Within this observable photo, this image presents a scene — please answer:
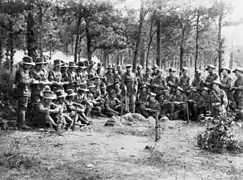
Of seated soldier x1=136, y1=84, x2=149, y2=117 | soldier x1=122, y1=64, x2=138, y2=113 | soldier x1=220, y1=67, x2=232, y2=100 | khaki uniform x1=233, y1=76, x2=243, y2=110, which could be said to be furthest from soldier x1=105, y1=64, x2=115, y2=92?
khaki uniform x1=233, y1=76, x2=243, y2=110

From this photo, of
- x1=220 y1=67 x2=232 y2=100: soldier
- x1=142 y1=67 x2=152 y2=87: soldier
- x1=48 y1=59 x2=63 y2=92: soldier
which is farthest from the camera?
x1=142 y1=67 x2=152 y2=87: soldier

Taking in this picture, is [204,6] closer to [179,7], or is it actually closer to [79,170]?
[179,7]

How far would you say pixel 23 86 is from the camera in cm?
936

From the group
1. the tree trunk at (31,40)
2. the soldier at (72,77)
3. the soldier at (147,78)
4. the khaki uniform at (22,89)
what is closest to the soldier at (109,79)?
the soldier at (147,78)

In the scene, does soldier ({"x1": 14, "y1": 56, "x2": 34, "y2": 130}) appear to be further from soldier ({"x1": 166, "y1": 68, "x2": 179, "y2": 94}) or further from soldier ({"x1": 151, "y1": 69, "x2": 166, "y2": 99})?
soldier ({"x1": 166, "y1": 68, "x2": 179, "y2": 94})

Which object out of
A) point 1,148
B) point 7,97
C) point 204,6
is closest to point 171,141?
point 1,148

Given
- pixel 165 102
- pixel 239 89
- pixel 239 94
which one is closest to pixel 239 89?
pixel 239 89

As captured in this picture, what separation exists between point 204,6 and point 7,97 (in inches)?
708

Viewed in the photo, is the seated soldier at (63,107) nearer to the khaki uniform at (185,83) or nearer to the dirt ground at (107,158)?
the dirt ground at (107,158)

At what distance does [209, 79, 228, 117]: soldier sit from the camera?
468 inches

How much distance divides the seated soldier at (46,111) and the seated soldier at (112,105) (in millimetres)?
3688

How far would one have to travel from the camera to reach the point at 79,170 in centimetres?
604

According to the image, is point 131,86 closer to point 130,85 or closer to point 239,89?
point 130,85

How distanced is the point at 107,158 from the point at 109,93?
21.7ft
